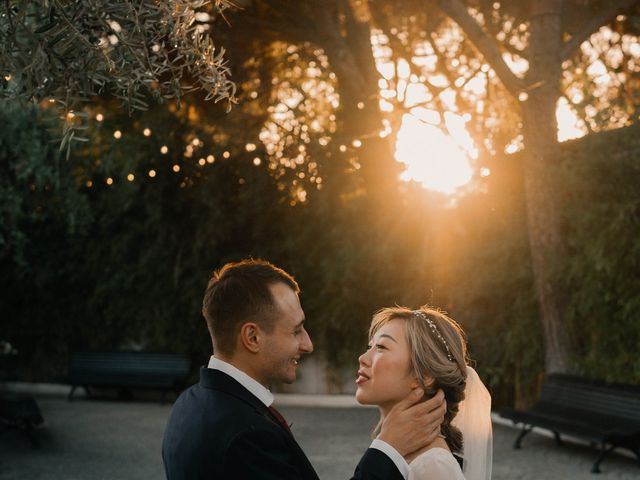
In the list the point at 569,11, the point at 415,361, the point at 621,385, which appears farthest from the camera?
the point at 569,11

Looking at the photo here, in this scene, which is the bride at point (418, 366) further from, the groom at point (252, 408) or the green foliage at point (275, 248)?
the green foliage at point (275, 248)

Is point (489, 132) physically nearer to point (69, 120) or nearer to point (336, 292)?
point (336, 292)

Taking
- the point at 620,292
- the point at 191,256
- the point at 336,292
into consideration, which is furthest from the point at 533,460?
the point at 191,256

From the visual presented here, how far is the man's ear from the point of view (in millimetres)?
3002

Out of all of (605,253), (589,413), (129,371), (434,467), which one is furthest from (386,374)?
(129,371)

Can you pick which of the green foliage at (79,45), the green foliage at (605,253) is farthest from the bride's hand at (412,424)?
the green foliage at (605,253)

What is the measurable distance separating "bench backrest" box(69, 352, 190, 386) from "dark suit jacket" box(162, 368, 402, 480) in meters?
13.2

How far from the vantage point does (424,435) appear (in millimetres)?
3057

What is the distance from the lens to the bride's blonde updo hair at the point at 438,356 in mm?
3336

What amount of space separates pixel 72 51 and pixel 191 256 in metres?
12.9

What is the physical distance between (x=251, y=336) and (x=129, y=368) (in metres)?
14.2

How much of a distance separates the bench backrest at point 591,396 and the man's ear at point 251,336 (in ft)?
24.7

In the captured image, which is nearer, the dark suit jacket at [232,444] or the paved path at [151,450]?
the dark suit jacket at [232,444]

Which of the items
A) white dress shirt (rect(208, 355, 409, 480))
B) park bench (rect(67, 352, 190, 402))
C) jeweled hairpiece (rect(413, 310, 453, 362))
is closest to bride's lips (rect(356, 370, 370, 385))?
jeweled hairpiece (rect(413, 310, 453, 362))
